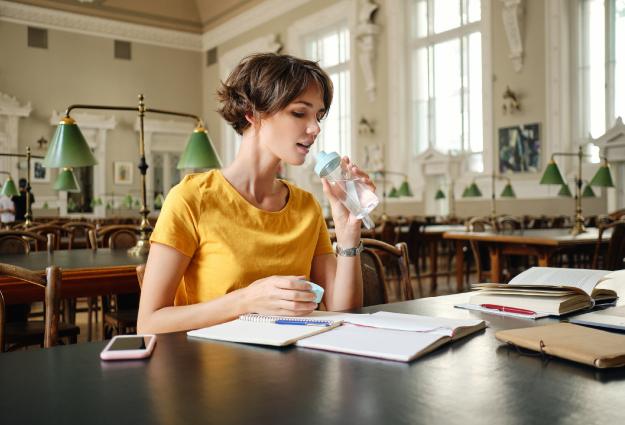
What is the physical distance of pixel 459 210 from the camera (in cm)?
1128

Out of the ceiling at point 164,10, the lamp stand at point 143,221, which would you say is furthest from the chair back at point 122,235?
the ceiling at point 164,10

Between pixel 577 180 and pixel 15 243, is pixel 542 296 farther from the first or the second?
pixel 577 180

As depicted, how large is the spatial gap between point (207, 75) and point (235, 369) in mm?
17816

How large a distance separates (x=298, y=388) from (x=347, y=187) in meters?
0.70

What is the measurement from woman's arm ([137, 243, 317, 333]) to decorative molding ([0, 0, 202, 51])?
53.4 feet

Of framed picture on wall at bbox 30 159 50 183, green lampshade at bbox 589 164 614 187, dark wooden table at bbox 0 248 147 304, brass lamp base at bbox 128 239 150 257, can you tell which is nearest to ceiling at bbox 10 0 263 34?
framed picture on wall at bbox 30 159 50 183

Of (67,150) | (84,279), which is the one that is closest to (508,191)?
(67,150)

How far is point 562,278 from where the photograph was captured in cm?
174

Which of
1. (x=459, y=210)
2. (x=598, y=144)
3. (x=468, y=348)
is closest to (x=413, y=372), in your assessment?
(x=468, y=348)

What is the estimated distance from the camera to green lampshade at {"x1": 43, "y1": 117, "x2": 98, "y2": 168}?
3.07 metres

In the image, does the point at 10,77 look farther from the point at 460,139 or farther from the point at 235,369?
the point at 235,369

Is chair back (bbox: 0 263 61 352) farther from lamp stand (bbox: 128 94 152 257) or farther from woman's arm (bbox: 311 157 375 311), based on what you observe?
lamp stand (bbox: 128 94 152 257)

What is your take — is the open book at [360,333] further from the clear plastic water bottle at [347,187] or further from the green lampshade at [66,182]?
the green lampshade at [66,182]

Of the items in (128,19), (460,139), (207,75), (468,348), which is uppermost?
(128,19)
